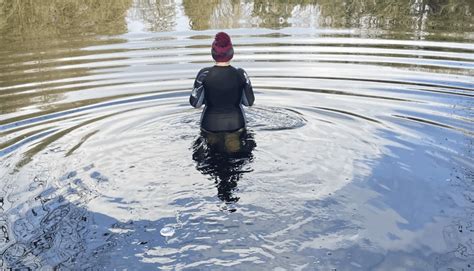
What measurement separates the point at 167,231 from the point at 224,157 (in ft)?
7.30

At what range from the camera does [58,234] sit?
543 centimetres

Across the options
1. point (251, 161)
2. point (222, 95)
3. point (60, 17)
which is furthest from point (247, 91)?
point (60, 17)

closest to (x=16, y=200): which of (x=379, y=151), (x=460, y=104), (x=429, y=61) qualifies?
(x=379, y=151)

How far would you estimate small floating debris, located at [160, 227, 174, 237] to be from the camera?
5.37 metres

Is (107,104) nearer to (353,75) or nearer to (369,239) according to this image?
(353,75)

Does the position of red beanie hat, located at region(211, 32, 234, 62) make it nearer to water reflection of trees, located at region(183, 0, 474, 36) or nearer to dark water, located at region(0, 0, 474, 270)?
dark water, located at region(0, 0, 474, 270)

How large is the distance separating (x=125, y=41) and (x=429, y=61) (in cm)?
979

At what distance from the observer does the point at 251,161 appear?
7293 mm

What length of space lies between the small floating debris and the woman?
2.97 meters

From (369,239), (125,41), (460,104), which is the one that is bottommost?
(369,239)

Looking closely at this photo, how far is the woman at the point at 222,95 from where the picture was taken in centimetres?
807

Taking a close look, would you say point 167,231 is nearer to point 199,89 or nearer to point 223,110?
point 223,110

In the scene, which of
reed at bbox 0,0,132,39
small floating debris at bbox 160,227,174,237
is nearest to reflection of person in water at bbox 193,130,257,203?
small floating debris at bbox 160,227,174,237

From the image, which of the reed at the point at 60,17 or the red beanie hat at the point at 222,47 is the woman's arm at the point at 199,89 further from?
the reed at the point at 60,17
